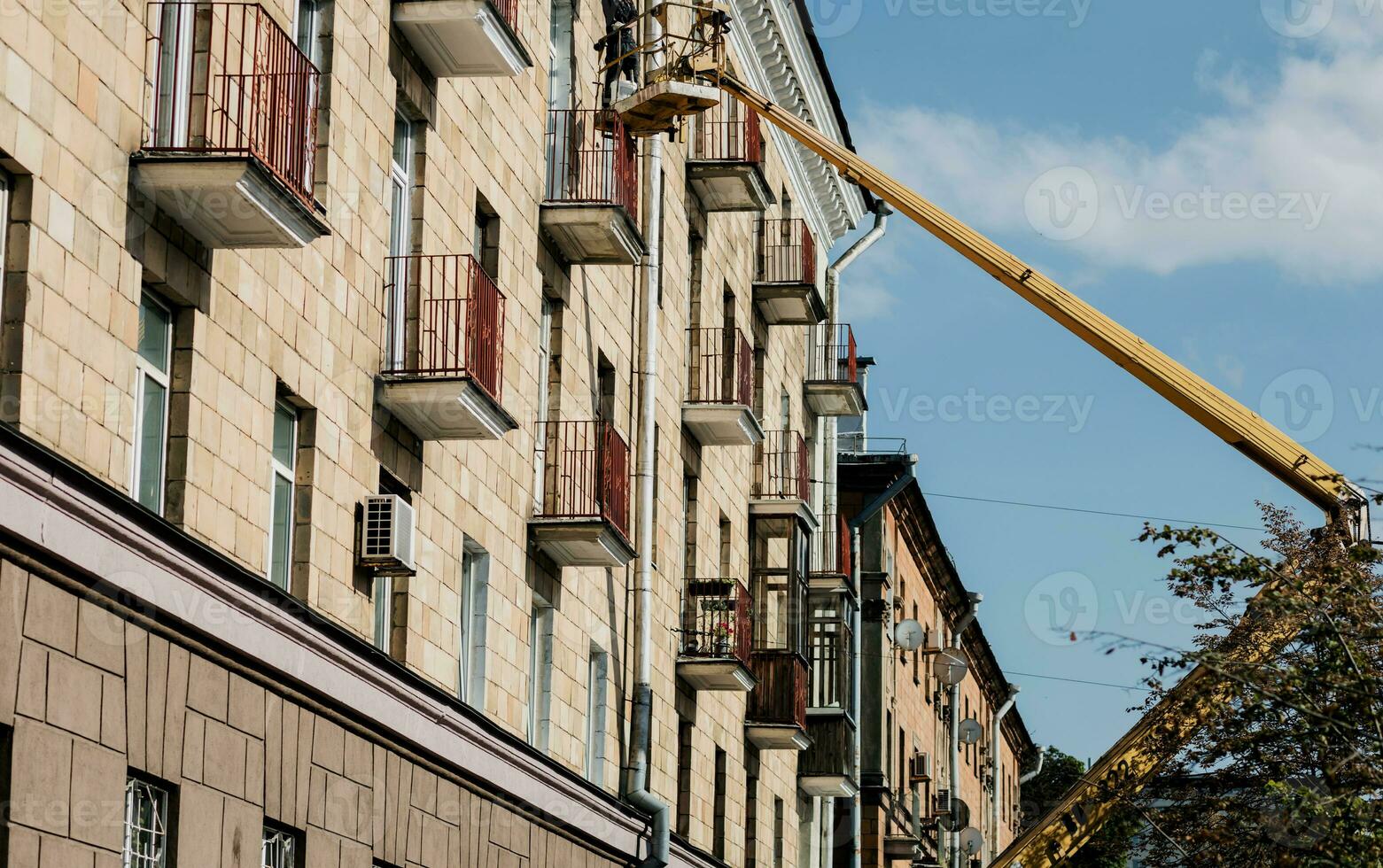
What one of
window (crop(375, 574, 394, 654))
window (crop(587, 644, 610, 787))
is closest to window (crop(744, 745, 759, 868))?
window (crop(587, 644, 610, 787))

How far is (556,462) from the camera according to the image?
22.4 m

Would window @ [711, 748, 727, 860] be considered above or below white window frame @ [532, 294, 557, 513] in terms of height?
below

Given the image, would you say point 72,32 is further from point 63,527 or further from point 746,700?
point 746,700

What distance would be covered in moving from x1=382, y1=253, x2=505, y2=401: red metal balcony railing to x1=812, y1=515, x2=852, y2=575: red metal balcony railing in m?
20.3

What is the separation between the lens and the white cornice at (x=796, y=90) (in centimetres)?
3341

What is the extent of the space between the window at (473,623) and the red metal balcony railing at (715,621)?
8.20 meters

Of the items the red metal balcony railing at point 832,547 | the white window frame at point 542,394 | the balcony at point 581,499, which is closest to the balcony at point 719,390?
the balcony at point 581,499

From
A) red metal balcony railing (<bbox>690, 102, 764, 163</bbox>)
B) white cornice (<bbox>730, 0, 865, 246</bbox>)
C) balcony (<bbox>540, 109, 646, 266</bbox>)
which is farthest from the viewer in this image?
white cornice (<bbox>730, 0, 865, 246</bbox>)

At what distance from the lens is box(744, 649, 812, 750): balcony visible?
31.8 m

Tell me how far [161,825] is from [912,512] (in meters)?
41.9

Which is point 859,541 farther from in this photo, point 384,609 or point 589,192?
point 384,609

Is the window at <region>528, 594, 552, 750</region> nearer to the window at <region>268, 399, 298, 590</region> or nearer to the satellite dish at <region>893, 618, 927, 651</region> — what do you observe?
the window at <region>268, 399, 298, 590</region>

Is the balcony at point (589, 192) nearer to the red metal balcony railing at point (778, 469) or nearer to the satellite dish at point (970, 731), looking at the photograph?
the red metal balcony railing at point (778, 469)

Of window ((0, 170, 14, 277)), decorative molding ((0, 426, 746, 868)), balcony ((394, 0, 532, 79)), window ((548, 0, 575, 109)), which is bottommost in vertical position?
decorative molding ((0, 426, 746, 868))
